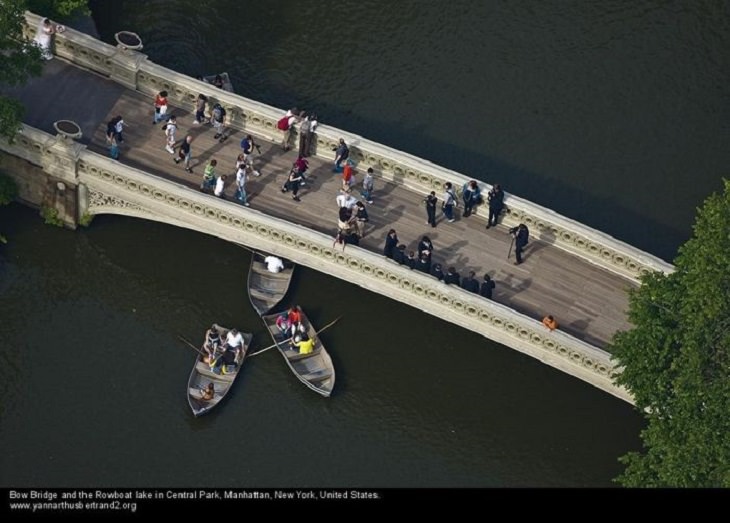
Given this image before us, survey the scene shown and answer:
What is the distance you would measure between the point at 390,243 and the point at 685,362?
13927mm

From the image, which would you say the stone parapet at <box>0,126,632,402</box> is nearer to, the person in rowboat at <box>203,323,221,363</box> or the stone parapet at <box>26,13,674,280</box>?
the person in rowboat at <box>203,323,221,363</box>

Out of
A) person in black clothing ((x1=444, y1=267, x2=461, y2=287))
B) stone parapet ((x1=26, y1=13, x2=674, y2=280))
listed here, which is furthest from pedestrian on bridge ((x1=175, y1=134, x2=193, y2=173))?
person in black clothing ((x1=444, y1=267, x2=461, y2=287))

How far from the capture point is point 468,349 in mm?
71562

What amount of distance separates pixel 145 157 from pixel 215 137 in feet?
11.2

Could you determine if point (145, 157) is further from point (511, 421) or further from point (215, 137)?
point (511, 421)

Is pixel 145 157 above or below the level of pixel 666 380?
above

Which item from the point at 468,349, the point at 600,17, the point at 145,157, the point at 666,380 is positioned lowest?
the point at 666,380

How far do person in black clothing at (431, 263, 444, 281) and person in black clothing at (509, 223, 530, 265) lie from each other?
11.4 ft

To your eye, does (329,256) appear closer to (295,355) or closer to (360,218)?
(360,218)

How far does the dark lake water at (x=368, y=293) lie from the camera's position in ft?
222

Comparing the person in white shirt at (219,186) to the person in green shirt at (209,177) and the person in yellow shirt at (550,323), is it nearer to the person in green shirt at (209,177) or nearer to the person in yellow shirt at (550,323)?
the person in green shirt at (209,177)
